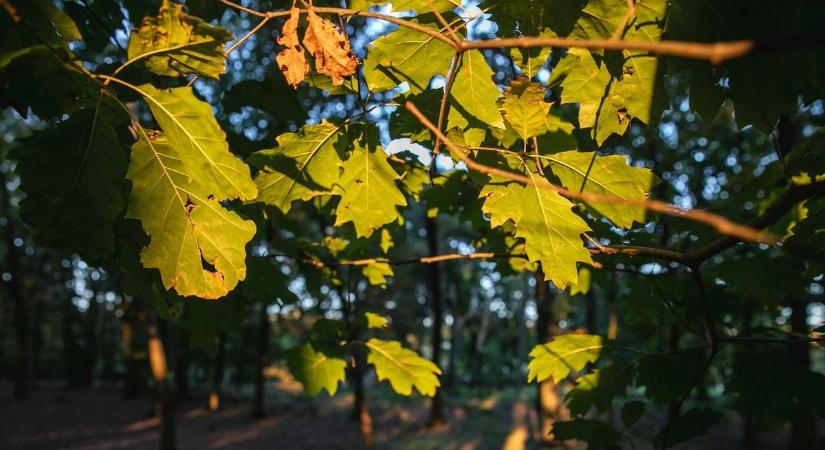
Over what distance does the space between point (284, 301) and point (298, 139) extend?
119 centimetres

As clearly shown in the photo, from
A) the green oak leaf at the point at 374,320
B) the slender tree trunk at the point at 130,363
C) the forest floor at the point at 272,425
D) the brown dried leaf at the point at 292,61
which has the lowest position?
the forest floor at the point at 272,425

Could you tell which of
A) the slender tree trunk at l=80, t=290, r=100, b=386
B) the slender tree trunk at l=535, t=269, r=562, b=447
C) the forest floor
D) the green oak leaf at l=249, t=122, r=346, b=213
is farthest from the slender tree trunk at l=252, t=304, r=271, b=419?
the slender tree trunk at l=80, t=290, r=100, b=386

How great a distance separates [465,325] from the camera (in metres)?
36.9

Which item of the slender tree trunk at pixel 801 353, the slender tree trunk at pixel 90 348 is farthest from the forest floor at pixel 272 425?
the slender tree trunk at pixel 801 353

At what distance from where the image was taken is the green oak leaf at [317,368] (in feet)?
8.09

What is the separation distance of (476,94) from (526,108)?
0.17 meters

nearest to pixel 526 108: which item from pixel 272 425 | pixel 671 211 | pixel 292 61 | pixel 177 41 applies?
pixel 292 61

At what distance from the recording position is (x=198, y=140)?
1.17 m

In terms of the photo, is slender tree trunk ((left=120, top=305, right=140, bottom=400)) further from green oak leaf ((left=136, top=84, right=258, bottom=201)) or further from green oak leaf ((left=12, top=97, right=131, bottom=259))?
green oak leaf ((left=136, top=84, right=258, bottom=201))

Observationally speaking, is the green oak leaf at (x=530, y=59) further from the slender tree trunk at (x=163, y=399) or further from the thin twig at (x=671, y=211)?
the slender tree trunk at (x=163, y=399)

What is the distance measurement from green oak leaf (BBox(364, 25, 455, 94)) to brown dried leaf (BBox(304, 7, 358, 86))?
0.21 feet

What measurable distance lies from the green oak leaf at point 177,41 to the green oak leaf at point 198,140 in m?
0.08

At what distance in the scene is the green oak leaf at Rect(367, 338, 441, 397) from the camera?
2402 millimetres

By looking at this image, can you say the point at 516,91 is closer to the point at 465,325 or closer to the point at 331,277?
the point at 331,277
